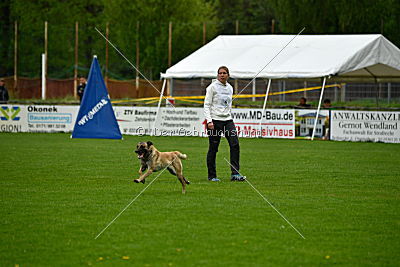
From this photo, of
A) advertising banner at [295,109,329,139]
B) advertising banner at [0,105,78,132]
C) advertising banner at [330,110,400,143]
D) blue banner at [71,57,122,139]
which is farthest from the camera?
advertising banner at [0,105,78,132]

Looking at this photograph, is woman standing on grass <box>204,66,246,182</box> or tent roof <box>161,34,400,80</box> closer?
woman standing on grass <box>204,66,246,182</box>

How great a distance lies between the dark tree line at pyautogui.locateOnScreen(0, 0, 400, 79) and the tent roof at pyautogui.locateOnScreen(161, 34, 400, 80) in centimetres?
988

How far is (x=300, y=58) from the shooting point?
99.5 feet

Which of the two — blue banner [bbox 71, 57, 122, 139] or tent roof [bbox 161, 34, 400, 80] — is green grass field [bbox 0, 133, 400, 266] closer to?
blue banner [bbox 71, 57, 122, 139]

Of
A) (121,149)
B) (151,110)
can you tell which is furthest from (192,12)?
(121,149)

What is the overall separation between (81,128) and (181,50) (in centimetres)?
2497

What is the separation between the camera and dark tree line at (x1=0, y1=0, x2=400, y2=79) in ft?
153

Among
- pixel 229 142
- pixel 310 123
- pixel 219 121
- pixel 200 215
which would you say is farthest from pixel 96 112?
pixel 200 215

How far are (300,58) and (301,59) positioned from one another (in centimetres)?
11

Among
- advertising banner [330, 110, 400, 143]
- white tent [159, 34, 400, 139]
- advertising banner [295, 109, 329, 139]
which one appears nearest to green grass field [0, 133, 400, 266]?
advertising banner [330, 110, 400, 143]

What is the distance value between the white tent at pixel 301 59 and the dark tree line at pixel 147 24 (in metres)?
9.80

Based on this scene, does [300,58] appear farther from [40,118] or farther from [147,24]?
[147,24]

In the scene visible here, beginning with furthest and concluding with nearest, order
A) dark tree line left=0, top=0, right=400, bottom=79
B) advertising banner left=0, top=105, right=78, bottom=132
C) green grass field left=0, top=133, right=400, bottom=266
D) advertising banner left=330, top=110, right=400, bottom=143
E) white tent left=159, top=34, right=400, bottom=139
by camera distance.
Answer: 1. dark tree line left=0, top=0, right=400, bottom=79
2. advertising banner left=0, top=105, right=78, bottom=132
3. white tent left=159, top=34, right=400, bottom=139
4. advertising banner left=330, top=110, right=400, bottom=143
5. green grass field left=0, top=133, right=400, bottom=266

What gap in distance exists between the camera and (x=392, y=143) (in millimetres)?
27141
